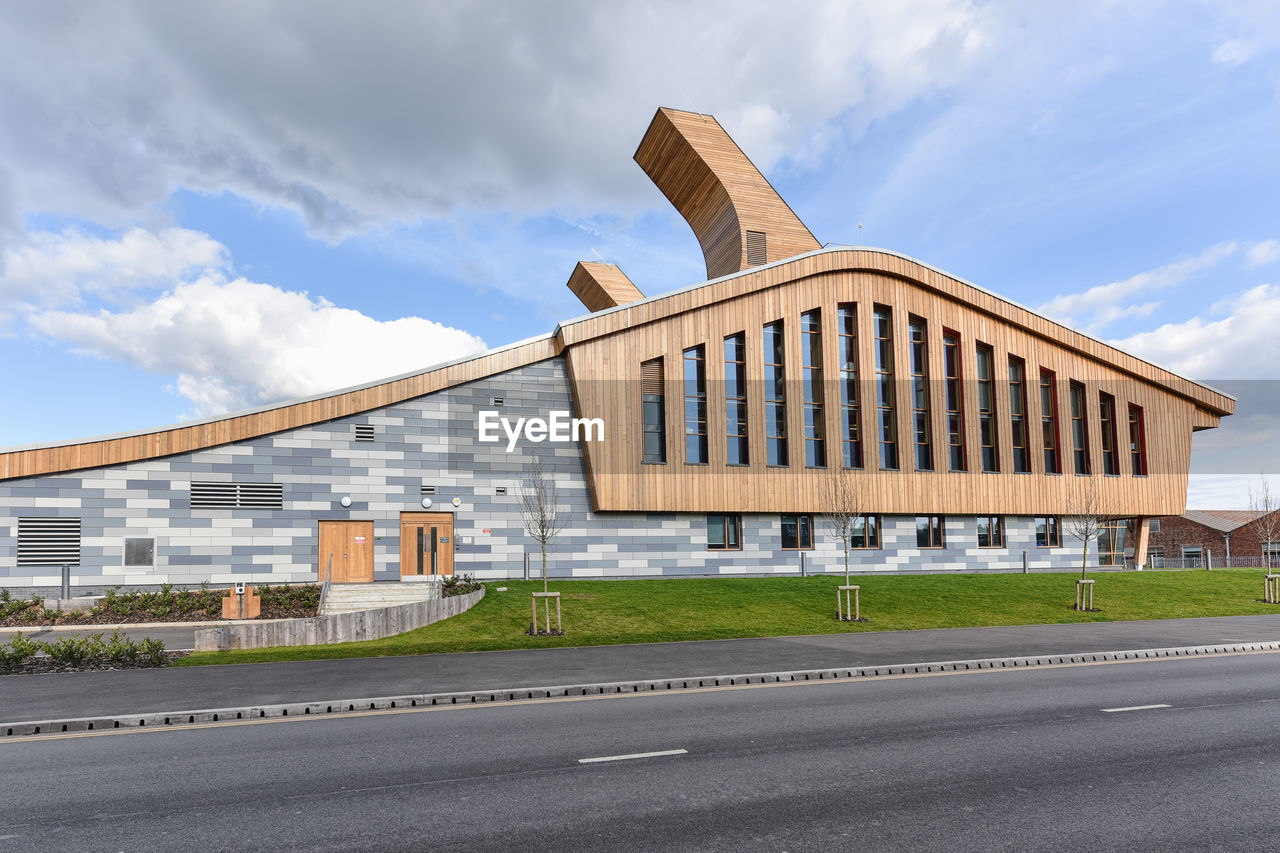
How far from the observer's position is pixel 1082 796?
300 inches

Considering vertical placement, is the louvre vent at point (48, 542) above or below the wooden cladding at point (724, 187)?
below

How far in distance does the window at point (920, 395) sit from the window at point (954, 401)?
976 mm

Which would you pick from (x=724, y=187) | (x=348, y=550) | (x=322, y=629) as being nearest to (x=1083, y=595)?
(x=724, y=187)

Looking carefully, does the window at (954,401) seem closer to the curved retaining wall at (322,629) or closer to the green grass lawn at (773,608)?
the green grass lawn at (773,608)

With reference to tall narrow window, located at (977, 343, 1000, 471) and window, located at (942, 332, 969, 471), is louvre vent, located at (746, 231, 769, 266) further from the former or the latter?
tall narrow window, located at (977, 343, 1000, 471)

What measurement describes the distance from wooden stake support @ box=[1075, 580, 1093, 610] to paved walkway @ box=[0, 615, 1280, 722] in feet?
17.7

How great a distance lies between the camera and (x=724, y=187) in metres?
39.7

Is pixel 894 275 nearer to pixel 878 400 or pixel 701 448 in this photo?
pixel 878 400

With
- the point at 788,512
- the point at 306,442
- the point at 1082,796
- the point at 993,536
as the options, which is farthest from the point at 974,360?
the point at 1082,796

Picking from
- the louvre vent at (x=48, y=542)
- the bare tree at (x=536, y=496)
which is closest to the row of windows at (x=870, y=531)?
the bare tree at (x=536, y=496)

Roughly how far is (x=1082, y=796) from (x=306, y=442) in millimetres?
28555

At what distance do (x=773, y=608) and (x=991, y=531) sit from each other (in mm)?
19201

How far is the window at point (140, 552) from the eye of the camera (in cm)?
2819

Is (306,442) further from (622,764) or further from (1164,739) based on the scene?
(1164,739)
